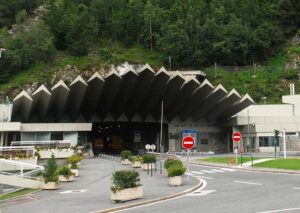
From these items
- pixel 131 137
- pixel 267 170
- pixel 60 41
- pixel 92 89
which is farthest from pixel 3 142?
pixel 60 41

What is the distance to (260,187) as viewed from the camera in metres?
19.4

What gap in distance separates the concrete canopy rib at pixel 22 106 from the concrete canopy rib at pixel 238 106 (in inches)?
1256

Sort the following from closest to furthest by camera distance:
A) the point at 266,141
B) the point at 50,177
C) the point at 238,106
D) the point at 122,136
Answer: the point at 50,177
the point at 266,141
the point at 238,106
the point at 122,136

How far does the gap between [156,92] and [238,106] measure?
44.5ft

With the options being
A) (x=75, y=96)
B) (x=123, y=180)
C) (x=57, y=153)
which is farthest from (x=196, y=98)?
(x=123, y=180)

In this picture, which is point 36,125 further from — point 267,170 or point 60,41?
point 60,41

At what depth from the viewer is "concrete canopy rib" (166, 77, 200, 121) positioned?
2276 inches

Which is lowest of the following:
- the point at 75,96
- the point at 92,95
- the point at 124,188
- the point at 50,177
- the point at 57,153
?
the point at 50,177

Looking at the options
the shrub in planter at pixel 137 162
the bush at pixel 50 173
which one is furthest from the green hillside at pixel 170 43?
the bush at pixel 50 173

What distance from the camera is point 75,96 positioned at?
57938mm

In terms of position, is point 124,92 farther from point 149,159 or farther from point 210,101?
point 149,159

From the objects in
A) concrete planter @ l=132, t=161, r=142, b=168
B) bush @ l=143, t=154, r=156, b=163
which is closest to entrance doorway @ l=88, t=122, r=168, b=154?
concrete planter @ l=132, t=161, r=142, b=168

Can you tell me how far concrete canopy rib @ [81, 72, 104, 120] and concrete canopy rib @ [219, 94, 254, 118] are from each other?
21648 millimetres

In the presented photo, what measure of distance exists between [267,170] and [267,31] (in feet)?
236
